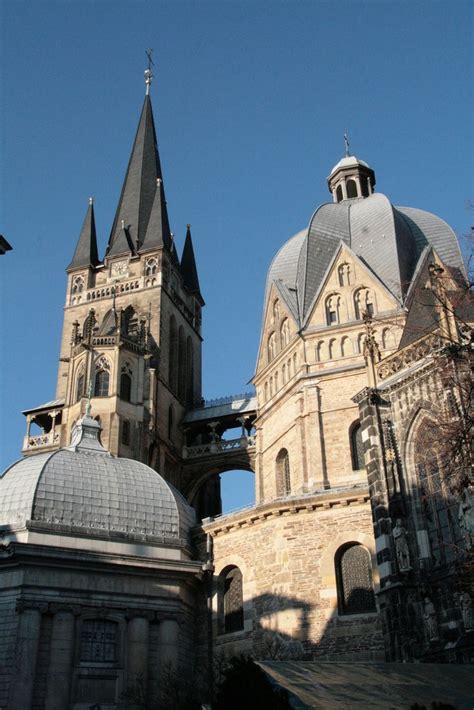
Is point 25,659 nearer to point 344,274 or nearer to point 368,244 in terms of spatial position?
point 344,274

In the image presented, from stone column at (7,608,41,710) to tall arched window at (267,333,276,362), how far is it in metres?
18.7

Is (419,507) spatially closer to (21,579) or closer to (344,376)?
(21,579)

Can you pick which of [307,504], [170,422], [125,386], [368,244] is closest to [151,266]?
[170,422]

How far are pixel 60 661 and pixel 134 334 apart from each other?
25.8 metres

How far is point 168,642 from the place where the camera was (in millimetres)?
27266

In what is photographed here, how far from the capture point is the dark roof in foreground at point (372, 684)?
1412 cm

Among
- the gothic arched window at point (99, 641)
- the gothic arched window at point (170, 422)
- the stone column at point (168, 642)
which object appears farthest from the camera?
the gothic arched window at point (170, 422)

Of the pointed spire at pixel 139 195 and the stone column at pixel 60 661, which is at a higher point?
the pointed spire at pixel 139 195

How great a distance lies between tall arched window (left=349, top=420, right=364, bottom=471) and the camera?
33719 millimetres

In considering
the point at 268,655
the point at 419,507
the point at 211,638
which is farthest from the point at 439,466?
the point at 211,638

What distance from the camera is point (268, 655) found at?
25.8 meters

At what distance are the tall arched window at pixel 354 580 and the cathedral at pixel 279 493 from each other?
64 millimetres

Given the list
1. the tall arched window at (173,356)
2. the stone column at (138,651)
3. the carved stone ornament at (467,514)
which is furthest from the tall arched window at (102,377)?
the carved stone ornament at (467,514)

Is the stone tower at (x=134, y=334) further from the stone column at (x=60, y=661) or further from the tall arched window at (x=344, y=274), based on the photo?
the stone column at (x=60, y=661)
